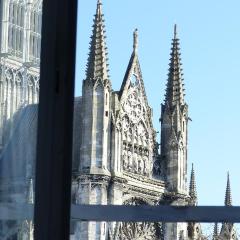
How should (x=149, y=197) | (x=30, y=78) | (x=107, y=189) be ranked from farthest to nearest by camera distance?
(x=149, y=197)
(x=107, y=189)
(x=30, y=78)

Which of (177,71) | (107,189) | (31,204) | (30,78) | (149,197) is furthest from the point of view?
(177,71)

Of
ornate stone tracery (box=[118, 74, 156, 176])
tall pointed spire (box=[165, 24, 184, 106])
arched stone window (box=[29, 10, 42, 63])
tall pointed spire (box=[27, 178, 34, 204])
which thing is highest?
tall pointed spire (box=[165, 24, 184, 106])

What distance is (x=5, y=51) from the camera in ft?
4.14

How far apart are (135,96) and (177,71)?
1.29 meters

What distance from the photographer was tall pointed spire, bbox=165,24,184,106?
90.5 ft

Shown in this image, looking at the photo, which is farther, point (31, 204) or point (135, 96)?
point (135, 96)

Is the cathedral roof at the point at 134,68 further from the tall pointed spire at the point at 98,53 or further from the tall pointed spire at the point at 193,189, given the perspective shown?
the tall pointed spire at the point at 193,189

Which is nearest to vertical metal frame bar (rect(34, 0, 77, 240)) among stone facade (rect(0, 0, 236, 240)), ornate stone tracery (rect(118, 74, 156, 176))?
stone facade (rect(0, 0, 236, 240))

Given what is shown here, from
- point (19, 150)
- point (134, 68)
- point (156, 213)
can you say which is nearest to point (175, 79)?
point (134, 68)

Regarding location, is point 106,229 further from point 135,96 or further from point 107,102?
point 135,96

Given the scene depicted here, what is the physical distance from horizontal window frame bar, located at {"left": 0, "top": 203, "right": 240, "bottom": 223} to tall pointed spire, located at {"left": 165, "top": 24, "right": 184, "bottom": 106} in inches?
1018

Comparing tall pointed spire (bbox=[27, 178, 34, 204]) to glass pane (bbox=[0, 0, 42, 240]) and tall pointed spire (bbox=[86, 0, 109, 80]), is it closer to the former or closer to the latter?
glass pane (bbox=[0, 0, 42, 240])

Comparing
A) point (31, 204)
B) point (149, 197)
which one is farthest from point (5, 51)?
point (149, 197)

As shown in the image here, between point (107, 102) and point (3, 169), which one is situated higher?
point (107, 102)
